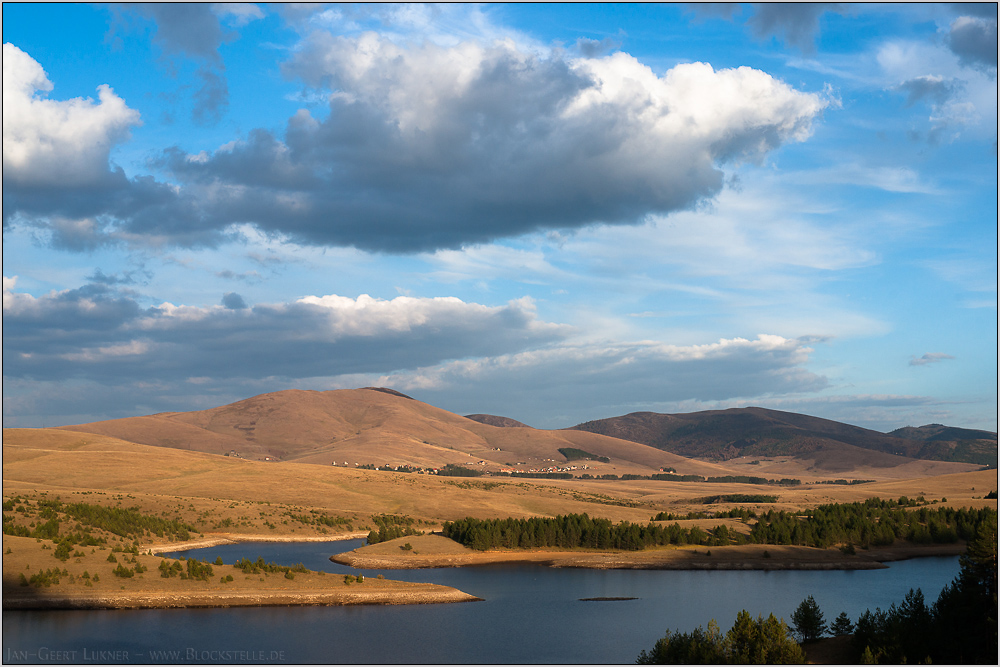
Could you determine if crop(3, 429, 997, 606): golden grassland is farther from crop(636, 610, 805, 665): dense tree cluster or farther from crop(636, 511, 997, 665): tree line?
crop(636, 511, 997, 665): tree line

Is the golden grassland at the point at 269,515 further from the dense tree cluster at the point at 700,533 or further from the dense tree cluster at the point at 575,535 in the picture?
the dense tree cluster at the point at 700,533

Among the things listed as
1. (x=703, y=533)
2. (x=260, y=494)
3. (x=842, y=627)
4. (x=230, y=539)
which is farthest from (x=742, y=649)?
(x=260, y=494)

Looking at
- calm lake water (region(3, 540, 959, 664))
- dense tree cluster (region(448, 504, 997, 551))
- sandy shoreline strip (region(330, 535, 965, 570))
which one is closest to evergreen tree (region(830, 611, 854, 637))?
calm lake water (region(3, 540, 959, 664))

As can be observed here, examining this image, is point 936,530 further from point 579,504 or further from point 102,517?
point 102,517

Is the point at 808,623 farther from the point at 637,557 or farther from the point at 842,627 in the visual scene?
the point at 637,557

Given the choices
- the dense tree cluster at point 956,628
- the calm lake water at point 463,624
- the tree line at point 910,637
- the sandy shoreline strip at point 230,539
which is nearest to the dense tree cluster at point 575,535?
the calm lake water at point 463,624

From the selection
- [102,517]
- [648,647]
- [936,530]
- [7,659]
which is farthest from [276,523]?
[936,530]
